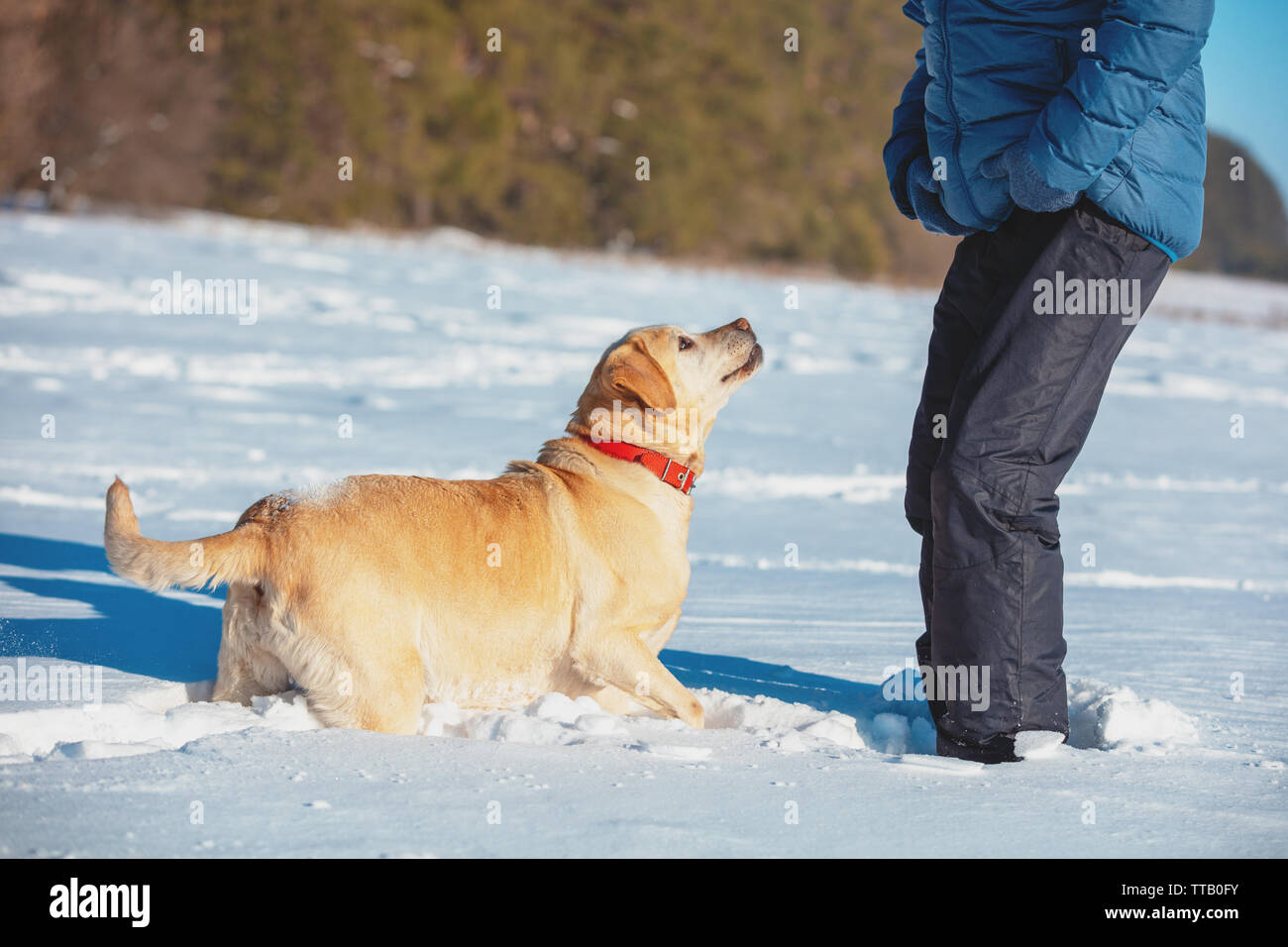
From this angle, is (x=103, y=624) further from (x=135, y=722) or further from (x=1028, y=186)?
(x=1028, y=186)

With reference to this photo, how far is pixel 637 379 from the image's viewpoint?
12.6 ft

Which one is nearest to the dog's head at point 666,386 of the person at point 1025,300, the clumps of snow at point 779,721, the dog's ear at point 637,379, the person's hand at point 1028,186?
the dog's ear at point 637,379

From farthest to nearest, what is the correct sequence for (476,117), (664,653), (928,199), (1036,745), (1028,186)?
(476,117)
(664,653)
(928,199)
(1036,745)
(1028,186)

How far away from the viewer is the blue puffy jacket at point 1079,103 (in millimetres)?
2824

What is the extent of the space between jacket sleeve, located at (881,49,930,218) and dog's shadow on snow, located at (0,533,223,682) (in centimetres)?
258

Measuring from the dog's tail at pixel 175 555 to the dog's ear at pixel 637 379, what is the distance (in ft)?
4.05

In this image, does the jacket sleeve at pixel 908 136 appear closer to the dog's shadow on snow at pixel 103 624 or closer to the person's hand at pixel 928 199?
the person's hand at pixel 928 199

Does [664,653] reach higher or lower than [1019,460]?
lower

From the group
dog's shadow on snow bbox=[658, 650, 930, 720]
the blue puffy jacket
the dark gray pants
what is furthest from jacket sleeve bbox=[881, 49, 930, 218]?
dog's shadow on snow bbox=[658, 650, 930, 720]

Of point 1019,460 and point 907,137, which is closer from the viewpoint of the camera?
point 1019,460

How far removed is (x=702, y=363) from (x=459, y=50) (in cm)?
3517

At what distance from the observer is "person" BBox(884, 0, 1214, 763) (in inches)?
119

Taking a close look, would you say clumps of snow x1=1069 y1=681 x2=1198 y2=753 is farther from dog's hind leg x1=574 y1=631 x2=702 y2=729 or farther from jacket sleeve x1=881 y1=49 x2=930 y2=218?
jacket sleeve x1=881 y1=49 x2=930 y2=218

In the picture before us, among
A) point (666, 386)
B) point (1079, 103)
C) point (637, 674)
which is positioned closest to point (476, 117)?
point (666, 386)
